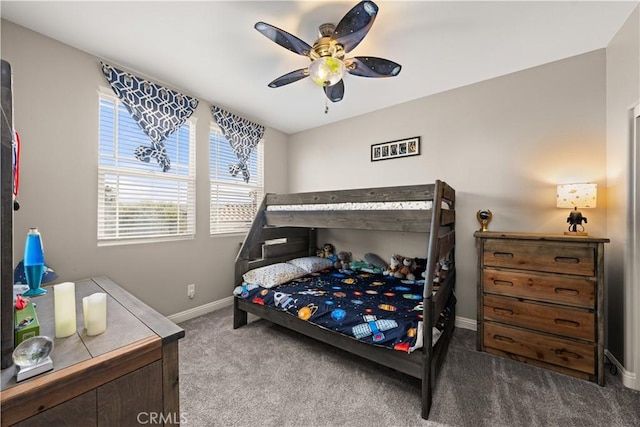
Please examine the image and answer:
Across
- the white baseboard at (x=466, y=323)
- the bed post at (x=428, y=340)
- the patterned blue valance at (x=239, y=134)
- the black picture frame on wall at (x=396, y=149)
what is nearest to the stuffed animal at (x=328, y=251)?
the black picture frame on wall at (x=396, y=149)

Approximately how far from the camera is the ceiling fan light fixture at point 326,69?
168 cm

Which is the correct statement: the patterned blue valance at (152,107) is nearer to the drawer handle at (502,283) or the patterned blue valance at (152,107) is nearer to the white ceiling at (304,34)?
the white ceiling at (304,34)

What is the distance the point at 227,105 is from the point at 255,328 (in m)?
2.67

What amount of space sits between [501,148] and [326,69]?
6.52 ft

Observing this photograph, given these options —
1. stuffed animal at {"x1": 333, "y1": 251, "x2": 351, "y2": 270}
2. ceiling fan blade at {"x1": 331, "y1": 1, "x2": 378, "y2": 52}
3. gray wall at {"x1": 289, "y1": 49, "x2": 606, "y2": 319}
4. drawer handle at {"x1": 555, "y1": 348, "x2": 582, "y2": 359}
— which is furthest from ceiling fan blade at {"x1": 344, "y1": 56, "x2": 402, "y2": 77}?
drawer handle at {"x1": 555, "y1": 348, "x2": 582, "y2": 359}

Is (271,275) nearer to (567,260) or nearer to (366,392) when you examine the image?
(366,392)

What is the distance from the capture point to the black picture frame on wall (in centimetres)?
297

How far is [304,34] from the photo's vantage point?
1.88 m

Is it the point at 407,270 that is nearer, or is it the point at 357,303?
the point at 357,303

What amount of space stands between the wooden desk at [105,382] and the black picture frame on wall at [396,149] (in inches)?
113

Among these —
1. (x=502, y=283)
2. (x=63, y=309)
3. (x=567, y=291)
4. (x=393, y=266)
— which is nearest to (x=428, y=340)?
(x=502, y=283)

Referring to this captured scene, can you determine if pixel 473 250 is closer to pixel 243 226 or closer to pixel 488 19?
pixel 488 19

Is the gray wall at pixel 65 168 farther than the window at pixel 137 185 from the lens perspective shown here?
No

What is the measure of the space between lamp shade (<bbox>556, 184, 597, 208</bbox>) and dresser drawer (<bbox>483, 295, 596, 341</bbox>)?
80 centimetres
